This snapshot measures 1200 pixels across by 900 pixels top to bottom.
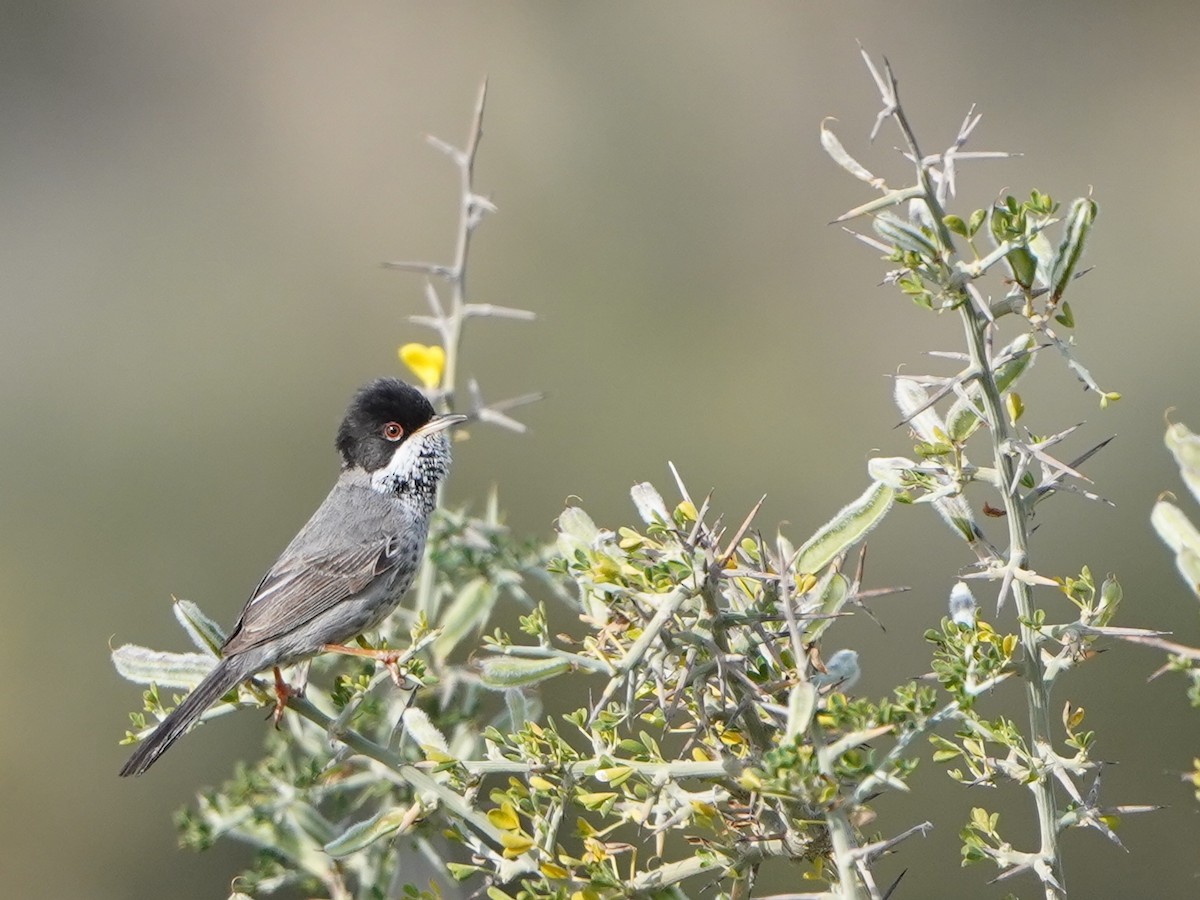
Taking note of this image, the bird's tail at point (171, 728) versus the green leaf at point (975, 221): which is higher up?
the green leaf at point (975, 221)

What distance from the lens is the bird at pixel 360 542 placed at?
408 cm

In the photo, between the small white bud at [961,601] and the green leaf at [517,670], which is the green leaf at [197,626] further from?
the small white bud at [961,601]

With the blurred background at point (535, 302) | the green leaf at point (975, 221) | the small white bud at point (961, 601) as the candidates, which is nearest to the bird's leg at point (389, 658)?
the small white bud at point (961, 601)

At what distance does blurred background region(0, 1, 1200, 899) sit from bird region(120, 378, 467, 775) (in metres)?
1.66

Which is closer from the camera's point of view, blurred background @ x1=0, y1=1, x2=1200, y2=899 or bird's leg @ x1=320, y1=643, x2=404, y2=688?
bird's leg @ x1=320, y1=643, x2=404, y2=688

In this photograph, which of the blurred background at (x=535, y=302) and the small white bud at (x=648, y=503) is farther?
the blurred background at (x=535, y=302)

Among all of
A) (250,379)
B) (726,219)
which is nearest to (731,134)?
(726,219)

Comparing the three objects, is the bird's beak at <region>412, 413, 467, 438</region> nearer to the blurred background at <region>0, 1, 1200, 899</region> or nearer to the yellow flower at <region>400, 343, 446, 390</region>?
the yellow flower at <region>400, 343, 446, 390</region>

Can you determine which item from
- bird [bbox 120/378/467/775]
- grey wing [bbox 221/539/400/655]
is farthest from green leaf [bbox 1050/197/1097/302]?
grey wing [bbox 221/539/400/655]

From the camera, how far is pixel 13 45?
19.3 metres

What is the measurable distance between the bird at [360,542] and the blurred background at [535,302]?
5.46ft

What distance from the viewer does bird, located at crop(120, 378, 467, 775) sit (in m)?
4.08

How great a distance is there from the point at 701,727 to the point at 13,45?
809 inches

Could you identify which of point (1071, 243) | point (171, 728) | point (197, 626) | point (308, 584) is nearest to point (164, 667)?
point (197, 626)
